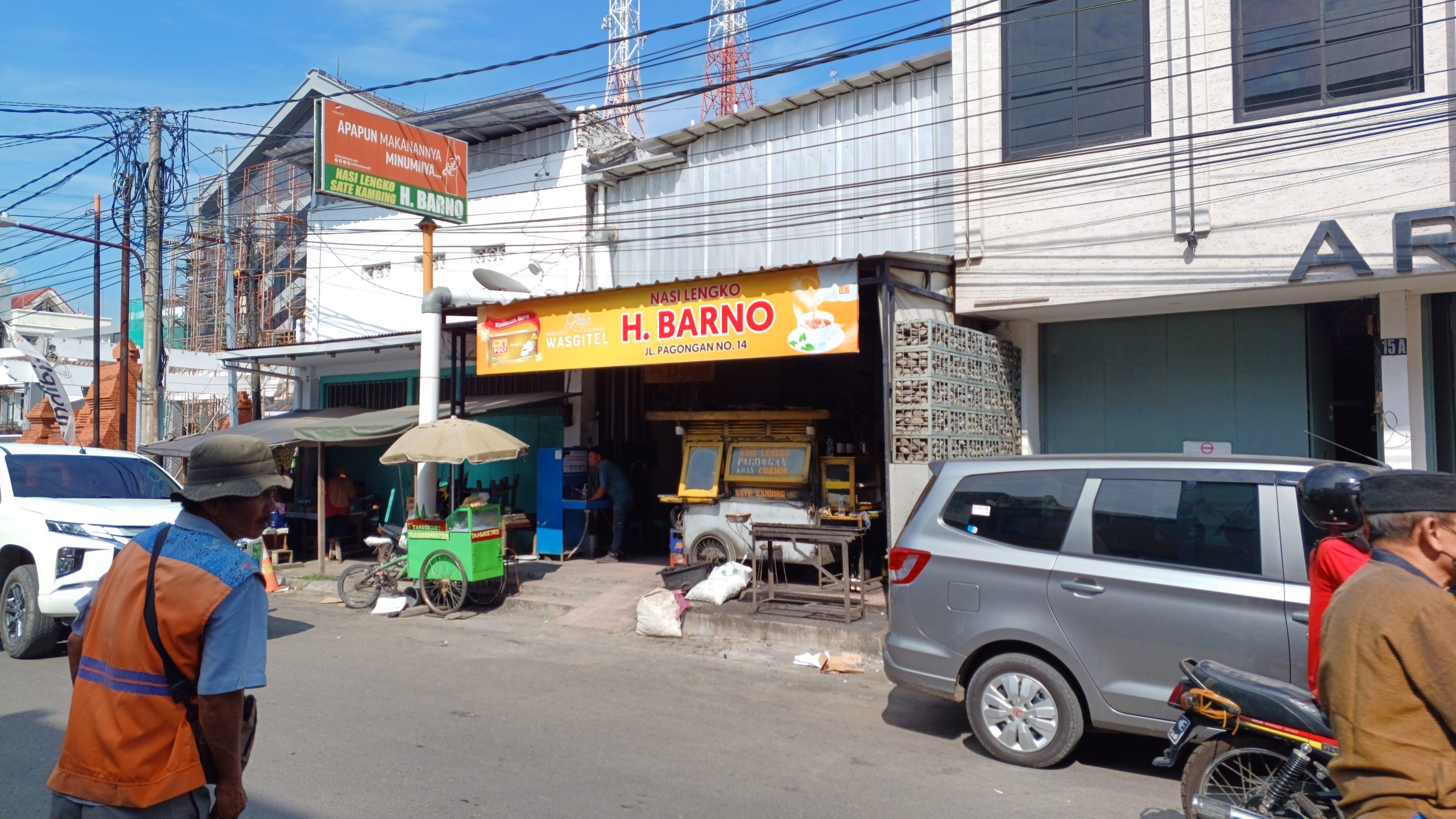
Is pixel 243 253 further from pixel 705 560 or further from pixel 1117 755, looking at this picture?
pixel 1117 755

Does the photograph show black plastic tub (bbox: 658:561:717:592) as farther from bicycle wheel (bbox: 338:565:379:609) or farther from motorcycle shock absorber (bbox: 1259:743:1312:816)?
motorcycle shock absorber (bbox: 1259:743:1312:816)

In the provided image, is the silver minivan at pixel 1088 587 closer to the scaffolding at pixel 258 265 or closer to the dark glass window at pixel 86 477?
the dark glass window at pixel 86 477

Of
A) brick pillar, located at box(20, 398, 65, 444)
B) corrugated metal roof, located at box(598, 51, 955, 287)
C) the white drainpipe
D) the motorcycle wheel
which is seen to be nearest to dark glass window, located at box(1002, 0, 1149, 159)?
corrugated metal roof, located at box(598, 51, 955, 287)

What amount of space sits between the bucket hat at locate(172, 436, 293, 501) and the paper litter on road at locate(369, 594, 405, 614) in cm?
904

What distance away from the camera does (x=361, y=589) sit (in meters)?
11.9

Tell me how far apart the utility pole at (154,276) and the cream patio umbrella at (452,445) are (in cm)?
863

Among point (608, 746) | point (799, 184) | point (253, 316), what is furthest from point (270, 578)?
point (253, 316)

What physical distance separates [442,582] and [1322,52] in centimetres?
1089

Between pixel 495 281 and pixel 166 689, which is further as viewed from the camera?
pixel 495 281

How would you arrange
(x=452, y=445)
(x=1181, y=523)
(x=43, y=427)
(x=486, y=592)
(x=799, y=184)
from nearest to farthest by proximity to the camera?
(x=1181, y=523)
(x=452, y=445)
(x=486, y=592)
(x=799, y=184)
(x=43, y=427)

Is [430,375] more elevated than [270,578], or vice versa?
[430,375]

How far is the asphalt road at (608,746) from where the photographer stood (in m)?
4.90

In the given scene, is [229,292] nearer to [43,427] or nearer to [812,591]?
[43,427]

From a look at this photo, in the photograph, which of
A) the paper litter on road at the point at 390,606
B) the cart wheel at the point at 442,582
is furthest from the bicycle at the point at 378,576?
the cart wheel at the point at 442,582
